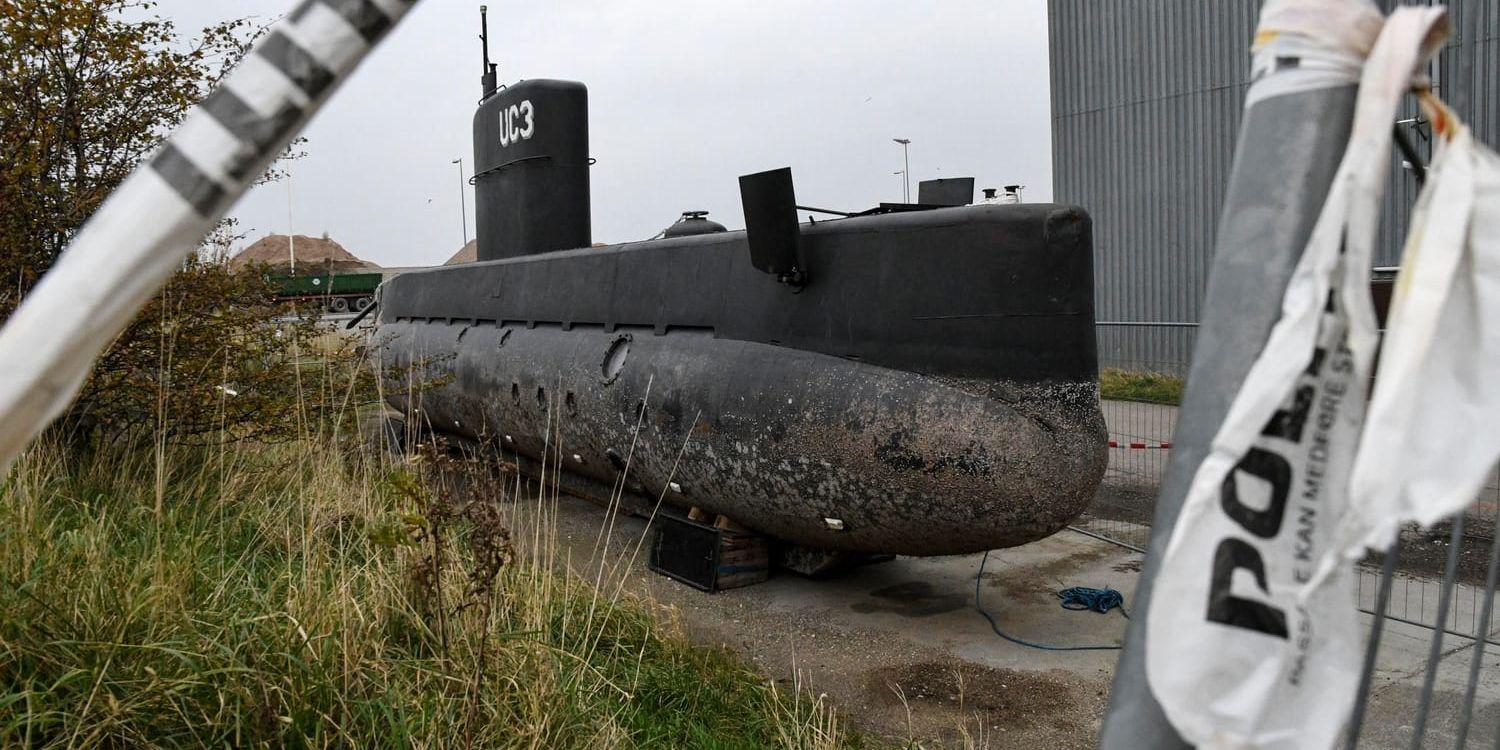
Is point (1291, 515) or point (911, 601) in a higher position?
point (1291, 515)

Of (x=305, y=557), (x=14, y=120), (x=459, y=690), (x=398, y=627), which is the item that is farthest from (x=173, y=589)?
(x=14, y=120)

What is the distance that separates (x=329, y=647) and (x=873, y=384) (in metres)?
2.64

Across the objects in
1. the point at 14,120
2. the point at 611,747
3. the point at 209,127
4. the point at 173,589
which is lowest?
the point at 611,747

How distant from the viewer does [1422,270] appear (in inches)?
38.3

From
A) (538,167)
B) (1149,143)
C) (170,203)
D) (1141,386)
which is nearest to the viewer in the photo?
Answer: (170,203)

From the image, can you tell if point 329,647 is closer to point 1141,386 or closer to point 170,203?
point 170,203

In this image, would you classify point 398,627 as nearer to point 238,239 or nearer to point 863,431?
point 863,431

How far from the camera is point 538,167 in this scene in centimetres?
908

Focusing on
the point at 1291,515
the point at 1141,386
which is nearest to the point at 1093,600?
the point at 1291,515

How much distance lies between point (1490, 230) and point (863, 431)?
3.90 metres

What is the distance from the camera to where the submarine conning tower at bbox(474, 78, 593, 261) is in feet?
29.2

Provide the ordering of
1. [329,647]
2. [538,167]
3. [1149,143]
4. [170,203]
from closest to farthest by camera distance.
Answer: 1. [170,203]
2. [329,647]
3. [538,167]
4. [1149,143]

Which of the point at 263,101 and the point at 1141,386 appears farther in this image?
the point at 1141,386

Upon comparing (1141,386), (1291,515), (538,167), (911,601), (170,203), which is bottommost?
(911,601)
